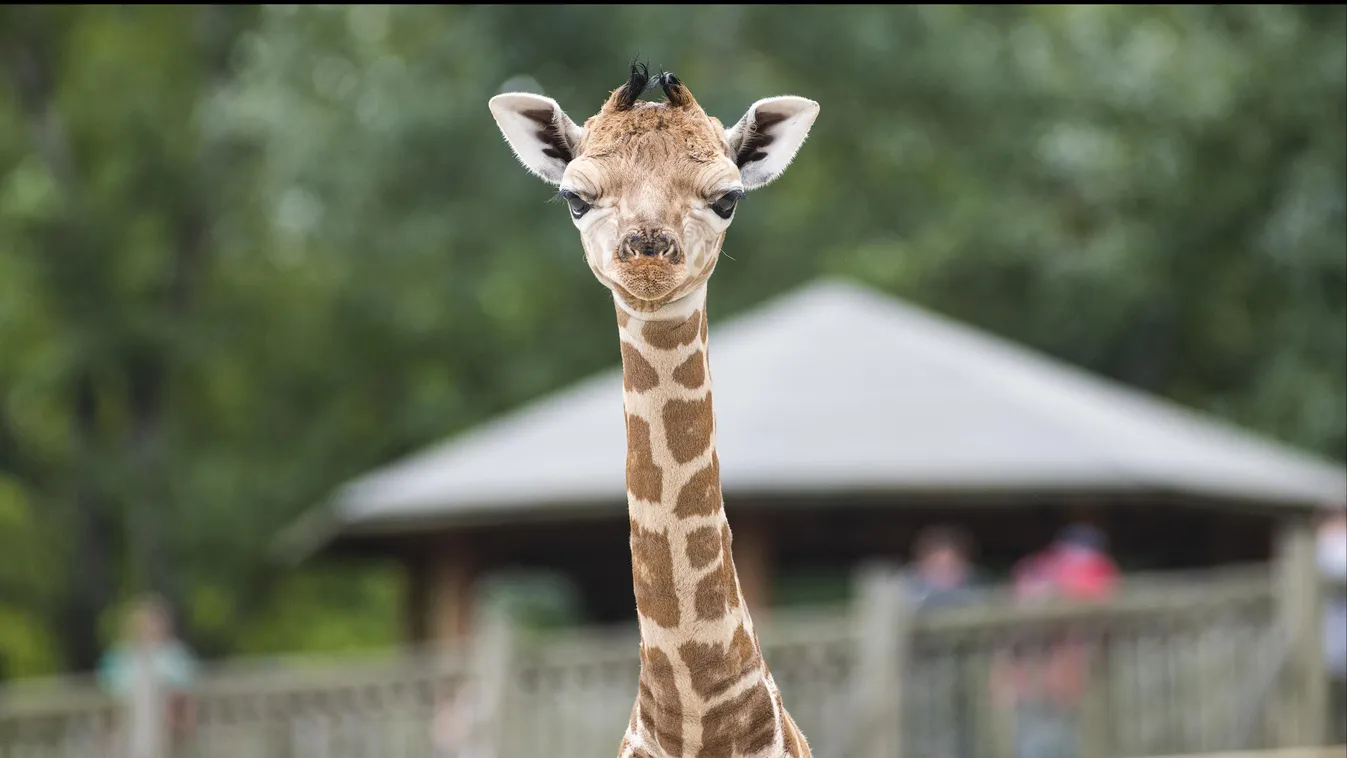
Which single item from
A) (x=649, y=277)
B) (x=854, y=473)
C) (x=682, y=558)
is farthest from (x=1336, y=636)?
(x=649, y=277)

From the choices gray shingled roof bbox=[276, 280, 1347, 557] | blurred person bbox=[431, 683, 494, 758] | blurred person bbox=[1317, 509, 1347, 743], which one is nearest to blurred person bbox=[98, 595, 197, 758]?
blurred person bbox=[431, 683, 494, 758]

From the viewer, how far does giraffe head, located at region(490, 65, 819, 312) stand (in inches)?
154

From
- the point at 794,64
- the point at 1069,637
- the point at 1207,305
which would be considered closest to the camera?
the point at 1069,637

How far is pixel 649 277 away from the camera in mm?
3865

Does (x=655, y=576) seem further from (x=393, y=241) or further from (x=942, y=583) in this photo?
(x=393, y=241)

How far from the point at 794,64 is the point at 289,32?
7.13 metres

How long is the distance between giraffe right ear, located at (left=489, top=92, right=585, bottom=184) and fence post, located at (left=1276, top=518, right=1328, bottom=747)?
23.6 ft

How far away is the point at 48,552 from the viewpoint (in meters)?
28.0

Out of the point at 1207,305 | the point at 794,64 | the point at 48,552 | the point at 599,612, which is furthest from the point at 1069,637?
the point at 48,552

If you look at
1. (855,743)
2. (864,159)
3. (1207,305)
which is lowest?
(855,743)

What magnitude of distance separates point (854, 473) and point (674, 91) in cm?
1076

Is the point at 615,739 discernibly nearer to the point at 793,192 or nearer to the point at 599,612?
the point at 599,612

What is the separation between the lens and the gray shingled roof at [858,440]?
14.9 m

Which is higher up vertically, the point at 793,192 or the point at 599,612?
the point at 793,192
